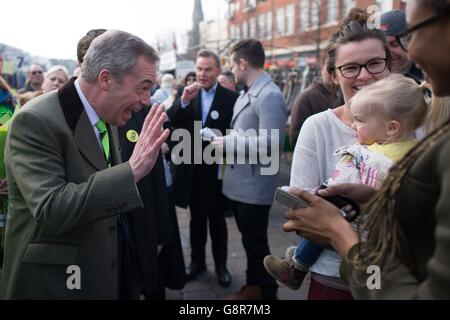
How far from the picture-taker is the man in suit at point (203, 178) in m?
4.05

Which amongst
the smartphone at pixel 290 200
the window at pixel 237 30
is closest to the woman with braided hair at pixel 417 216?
the smartphone at pixel 290 200

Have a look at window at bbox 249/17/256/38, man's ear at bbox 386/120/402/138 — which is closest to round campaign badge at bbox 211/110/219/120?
man's ear at bbox 386/120/402/138

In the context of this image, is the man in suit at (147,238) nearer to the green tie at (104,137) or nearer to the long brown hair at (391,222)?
the green tie at (104,137)

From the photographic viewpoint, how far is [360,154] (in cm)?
165

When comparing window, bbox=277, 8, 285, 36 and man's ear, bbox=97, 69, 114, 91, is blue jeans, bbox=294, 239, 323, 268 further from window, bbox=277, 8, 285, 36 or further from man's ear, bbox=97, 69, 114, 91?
window, bbox=277, 8, 285, 36

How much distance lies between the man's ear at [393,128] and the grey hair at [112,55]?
119 centimetres

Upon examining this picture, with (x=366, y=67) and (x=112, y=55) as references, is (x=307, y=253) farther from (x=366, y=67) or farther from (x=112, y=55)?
(x=112, y=55)

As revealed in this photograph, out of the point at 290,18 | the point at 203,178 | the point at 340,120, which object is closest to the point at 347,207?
the point at 340,120

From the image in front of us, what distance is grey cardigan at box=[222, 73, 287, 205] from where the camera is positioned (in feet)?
10.7

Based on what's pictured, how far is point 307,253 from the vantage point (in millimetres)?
1798

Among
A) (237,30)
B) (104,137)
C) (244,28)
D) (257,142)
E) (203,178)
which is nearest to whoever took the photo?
(104,137)

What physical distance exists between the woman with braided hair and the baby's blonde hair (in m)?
0.67

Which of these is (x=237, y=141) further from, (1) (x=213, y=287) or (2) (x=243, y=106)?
(1) (x=213, y=287)

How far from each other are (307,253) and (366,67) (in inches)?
35.8
